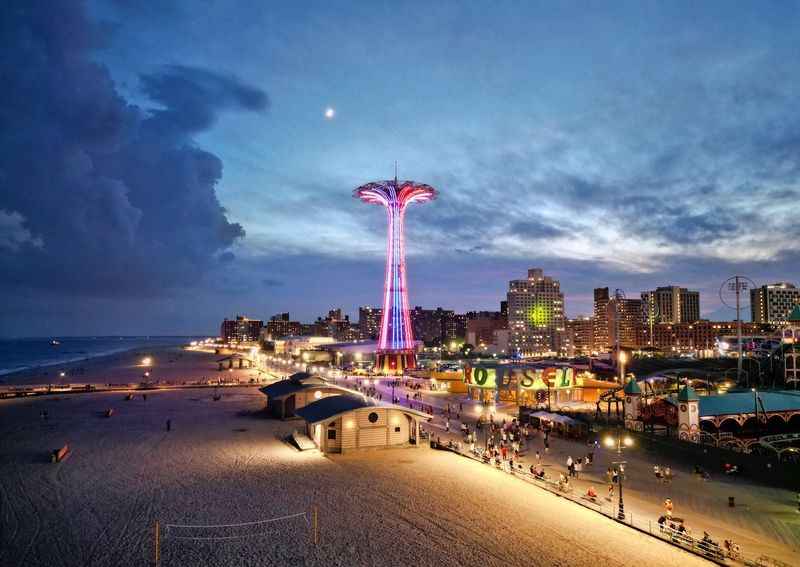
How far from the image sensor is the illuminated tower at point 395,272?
243 ft

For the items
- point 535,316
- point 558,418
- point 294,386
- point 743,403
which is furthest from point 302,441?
point 535,316

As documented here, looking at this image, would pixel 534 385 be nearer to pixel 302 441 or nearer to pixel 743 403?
pixel 743 403

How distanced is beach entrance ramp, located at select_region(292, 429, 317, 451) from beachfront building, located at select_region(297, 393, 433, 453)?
0.34 metres

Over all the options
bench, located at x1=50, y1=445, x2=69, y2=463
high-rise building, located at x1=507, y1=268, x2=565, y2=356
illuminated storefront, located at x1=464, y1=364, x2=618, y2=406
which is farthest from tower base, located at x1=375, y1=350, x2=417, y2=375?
high-rise building, located at x1=507, y1=268, x2=565, y2=356

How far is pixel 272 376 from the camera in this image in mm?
83875

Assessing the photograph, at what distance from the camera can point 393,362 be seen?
81.4 m

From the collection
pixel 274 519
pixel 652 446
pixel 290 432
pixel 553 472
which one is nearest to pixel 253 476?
pixel 274 519

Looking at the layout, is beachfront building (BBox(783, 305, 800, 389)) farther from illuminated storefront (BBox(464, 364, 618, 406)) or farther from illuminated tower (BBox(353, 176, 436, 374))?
illuminated tower (BBox(353, 176, 436, 374))

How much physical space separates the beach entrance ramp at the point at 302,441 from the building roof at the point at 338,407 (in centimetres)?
138

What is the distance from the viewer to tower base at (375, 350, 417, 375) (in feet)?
265

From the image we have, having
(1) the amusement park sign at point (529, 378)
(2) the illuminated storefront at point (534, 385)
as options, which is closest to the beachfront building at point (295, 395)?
(1) the amusement park sign at point (529, 378)

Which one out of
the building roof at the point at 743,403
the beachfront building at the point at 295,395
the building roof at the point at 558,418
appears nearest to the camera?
the building roof at the point at 558,418

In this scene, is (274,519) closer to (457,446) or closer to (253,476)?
(253,476)

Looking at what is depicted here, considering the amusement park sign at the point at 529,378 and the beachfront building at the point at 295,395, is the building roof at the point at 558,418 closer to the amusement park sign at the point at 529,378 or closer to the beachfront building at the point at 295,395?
the amusement park sign at the point at 529,378
